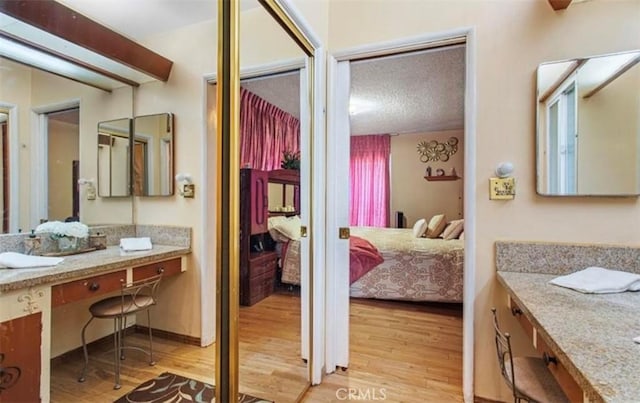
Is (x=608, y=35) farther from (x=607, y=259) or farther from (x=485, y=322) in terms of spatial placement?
(x=485, y=322)

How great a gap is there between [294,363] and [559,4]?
7.95 feet

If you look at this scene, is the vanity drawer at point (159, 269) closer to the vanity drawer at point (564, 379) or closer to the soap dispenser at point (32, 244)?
the soap dispenser at point (32, 244)

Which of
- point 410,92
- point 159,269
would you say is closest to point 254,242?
point 159,269

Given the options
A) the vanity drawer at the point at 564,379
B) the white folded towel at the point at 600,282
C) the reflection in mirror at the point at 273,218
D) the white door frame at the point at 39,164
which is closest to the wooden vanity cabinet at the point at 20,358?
the white door frame at the point at 39,164

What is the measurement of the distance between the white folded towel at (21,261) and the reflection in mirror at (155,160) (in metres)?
0.42

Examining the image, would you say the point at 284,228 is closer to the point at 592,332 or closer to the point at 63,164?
the point at 63,164

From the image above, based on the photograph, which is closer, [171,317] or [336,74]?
[171,317]

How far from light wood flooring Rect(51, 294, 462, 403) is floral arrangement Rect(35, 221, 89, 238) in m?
0.42

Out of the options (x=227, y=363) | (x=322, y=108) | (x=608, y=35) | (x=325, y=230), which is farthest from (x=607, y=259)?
(x=227, y=363)

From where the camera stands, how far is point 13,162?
0.86 meters

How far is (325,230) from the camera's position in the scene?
192cm

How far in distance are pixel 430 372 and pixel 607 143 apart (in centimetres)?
164

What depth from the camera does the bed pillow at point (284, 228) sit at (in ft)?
6.24

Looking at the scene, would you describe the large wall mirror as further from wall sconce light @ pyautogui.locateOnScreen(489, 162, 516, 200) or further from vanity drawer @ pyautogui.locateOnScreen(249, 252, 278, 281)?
wall sconce light @ pyautogui.locateOnScreen(489, 162, 516, 200)
